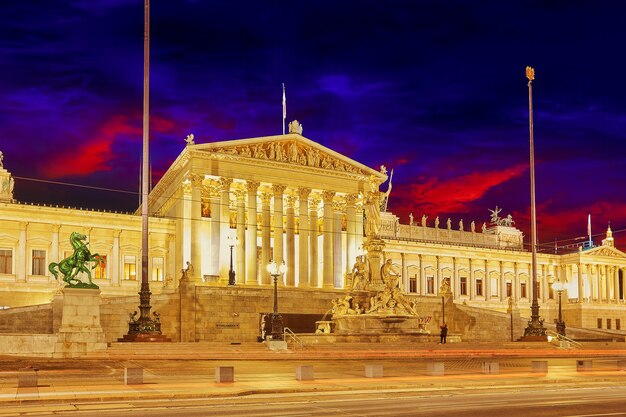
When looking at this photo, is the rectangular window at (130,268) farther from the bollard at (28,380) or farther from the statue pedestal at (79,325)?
the bollard at (28,380)

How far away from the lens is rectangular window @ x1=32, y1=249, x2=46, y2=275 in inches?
2950

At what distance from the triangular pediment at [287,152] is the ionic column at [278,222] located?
2.84m

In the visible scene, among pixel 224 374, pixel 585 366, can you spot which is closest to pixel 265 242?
pixel 585 366

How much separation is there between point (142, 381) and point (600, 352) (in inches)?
1422

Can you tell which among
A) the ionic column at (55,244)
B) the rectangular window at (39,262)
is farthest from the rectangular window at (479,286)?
the rectangular window at (39,262)

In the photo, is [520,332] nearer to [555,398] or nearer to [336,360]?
Answer: [336,360]

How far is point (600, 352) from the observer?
51594 millimetres

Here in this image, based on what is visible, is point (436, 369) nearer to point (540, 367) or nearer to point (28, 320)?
point (540, 367)

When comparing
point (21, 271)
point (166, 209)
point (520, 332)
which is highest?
point (166, 209)

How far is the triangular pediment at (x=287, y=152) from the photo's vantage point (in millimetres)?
78125

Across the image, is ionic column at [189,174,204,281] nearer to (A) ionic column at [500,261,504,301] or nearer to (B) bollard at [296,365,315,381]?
(A) ionic column at [500,261,504,301]

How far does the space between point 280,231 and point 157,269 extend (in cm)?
1286

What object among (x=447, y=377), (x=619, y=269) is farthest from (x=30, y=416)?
(x=619, y=269)

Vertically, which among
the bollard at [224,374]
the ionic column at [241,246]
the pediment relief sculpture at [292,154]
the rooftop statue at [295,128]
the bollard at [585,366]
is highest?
the rooftop statue at [295,128]
